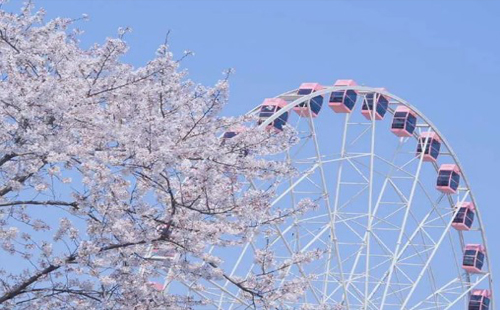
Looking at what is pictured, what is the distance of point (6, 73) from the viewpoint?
1036 centimetres

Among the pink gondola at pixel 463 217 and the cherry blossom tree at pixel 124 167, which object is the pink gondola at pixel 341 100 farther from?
the cherry blossom tree at pixel 124 167

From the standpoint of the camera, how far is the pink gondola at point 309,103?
30859 mm

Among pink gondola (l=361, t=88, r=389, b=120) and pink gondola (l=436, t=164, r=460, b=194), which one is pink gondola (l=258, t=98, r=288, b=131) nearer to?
pink gondola (l=361, t=88, r=389, b=120)

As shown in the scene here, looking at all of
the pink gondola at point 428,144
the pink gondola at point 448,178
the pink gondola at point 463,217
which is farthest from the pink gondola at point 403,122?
the pink gondola at point 463,217

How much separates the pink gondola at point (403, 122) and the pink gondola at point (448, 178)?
105 inches

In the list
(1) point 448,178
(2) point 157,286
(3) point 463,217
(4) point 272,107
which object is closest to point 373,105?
(1) point 448,178

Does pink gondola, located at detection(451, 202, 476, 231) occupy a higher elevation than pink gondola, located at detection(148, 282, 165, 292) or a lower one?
higher

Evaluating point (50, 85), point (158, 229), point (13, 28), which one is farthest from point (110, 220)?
point (13, 28)

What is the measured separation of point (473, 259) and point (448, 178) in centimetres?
329

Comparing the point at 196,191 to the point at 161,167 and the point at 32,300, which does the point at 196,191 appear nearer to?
the point at 161,167

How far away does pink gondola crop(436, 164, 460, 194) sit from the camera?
37.2 meters

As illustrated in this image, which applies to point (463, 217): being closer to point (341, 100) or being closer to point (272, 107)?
point (341, 100)

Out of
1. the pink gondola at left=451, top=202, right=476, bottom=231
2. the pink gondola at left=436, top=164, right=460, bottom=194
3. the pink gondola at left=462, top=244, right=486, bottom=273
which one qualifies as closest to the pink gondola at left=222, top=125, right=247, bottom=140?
the pink gondola at left=436, top=164, right=460, bottom=194

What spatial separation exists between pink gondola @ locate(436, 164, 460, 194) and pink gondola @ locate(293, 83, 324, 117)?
755cm
